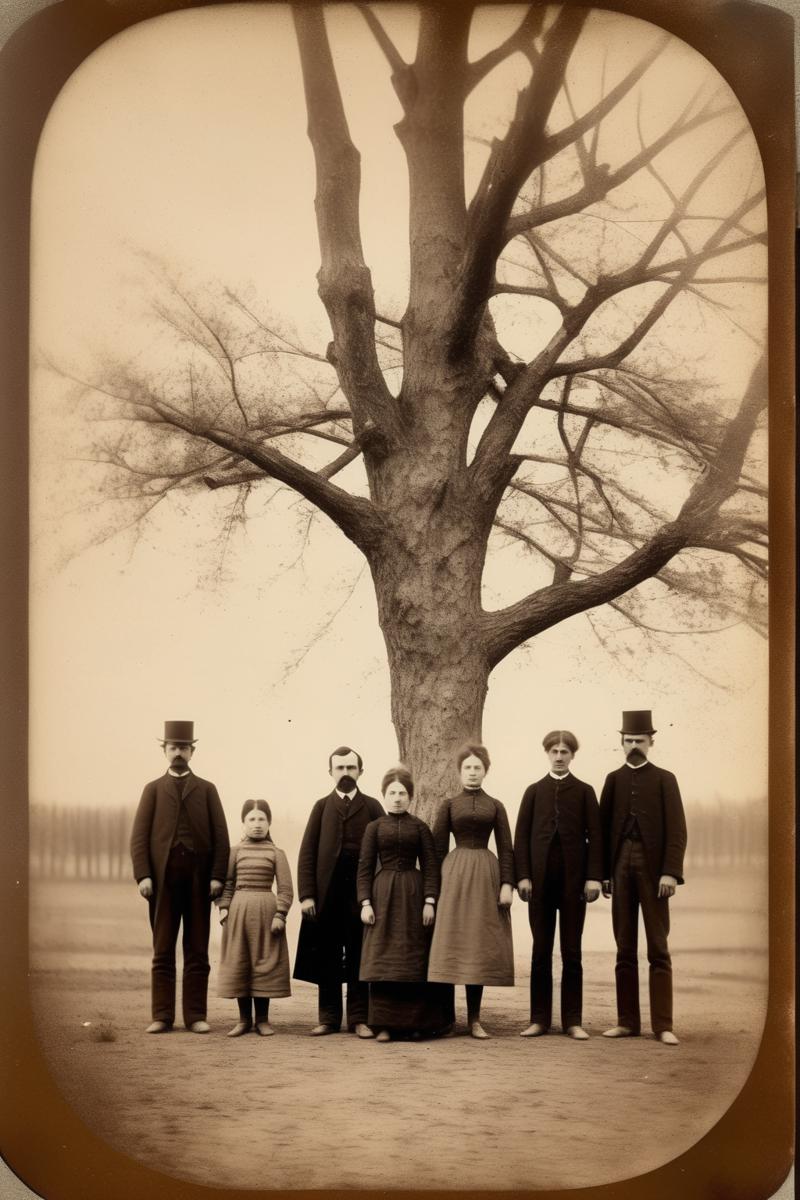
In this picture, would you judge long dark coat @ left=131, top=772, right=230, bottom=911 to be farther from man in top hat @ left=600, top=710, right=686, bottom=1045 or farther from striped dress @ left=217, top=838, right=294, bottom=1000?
man in top hat @ left=600, top=710, right=686, bottom=1045

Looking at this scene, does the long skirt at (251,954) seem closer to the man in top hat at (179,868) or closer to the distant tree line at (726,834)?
the man in top hat at (179,868)

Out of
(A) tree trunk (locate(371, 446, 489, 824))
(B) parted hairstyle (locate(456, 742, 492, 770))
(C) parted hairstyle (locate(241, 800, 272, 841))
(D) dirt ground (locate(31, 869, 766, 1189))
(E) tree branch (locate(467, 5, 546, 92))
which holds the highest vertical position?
(E) tree branch (locate(467, 5, 546, 92))

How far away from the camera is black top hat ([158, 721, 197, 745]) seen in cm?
387

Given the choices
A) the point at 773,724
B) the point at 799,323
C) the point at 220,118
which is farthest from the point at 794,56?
the point at 773,724

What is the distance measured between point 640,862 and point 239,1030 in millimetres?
1210

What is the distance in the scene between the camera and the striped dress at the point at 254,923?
3852mm

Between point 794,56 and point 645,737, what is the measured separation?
195 cm

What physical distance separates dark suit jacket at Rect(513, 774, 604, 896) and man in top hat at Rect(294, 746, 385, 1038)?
16.2 inches

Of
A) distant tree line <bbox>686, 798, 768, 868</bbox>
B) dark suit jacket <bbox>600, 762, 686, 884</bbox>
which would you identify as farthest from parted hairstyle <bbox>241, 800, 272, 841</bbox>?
distant tree line <bbox>686, 798, 768, 868</bbox>

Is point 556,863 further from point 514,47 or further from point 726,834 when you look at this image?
point 514,47

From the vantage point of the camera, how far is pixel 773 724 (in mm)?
3871

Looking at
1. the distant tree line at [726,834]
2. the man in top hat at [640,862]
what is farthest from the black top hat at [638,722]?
the distant tree line at [726,834]

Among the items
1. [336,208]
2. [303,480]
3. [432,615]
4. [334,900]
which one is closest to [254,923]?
[334,900]

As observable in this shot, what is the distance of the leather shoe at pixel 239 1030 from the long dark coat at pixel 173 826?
1.34ft
